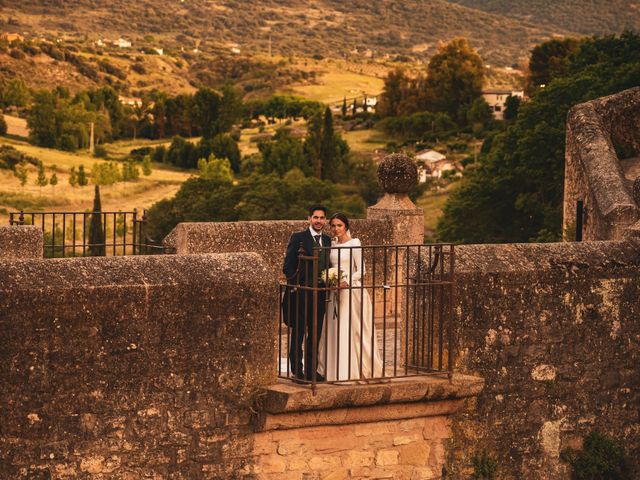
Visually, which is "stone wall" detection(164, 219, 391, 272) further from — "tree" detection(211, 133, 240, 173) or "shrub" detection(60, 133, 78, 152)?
"shrub" detection(60, 133, 78, 152)

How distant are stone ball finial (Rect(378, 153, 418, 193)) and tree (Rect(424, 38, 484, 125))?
11000cm

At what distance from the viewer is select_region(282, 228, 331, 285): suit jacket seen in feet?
30.9

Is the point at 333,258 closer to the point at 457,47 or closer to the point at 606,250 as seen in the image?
the point at 606,250

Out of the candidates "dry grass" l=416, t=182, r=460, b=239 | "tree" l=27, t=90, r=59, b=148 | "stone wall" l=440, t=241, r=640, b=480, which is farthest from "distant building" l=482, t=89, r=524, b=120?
"stone wall" l=440, t=241, r=640, b=480

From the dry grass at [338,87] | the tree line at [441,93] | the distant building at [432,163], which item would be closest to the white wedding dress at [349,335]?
the distant building at [432,163]

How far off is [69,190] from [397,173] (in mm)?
72845

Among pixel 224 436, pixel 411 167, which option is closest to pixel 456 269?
pixel 224 436

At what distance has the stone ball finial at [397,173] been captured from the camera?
1298 centimetres

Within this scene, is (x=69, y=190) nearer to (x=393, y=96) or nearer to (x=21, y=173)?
(x=21, y=173)

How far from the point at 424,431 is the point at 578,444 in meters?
1.40

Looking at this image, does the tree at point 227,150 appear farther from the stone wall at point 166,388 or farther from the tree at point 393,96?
the stone wall at point 166,388

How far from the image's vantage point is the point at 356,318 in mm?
9617

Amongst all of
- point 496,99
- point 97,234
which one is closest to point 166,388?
point 97,234

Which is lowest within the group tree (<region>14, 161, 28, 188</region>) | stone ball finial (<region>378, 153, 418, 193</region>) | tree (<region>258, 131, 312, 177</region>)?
tree (<region>14, 161, 28, 188</region>)
